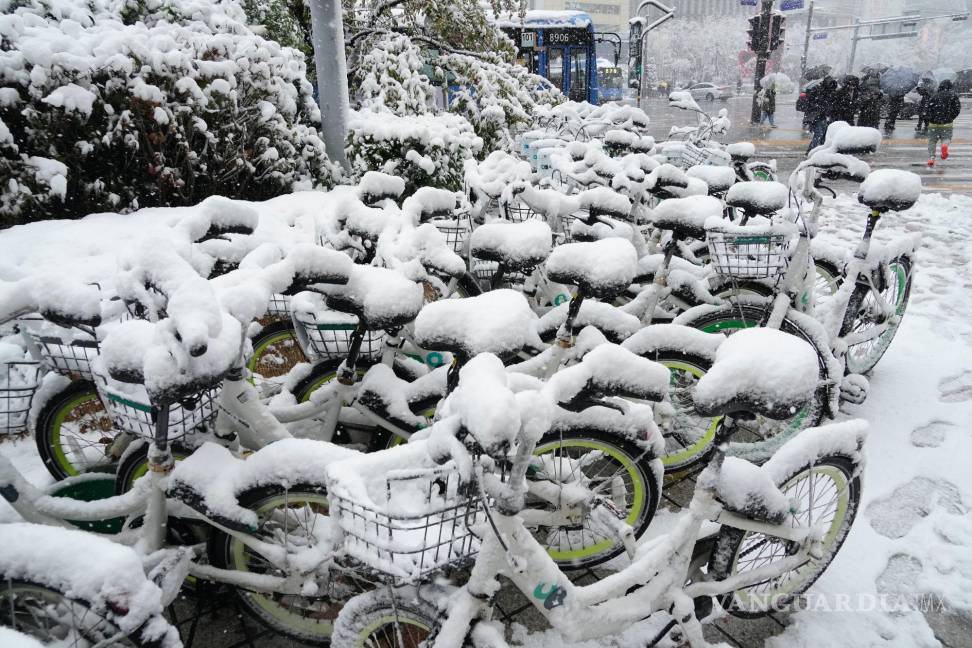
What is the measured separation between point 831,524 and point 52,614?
2621 mm

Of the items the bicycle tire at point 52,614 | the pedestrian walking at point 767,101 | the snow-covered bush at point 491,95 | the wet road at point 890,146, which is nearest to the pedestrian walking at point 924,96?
the wet road at point 890,146

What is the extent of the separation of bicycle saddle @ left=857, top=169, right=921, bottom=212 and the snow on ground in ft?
4.50

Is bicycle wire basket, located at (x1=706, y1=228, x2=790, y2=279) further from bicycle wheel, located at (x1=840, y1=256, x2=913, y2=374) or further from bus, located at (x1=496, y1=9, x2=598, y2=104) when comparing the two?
bus, located at (x1=496, y1=9, x2=598, y2=104)

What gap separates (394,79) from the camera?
24.7ft

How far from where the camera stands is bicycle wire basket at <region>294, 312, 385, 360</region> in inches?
99.0

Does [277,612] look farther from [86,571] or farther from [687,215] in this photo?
Result: [687,215]

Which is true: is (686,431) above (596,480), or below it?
below

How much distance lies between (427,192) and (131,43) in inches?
135

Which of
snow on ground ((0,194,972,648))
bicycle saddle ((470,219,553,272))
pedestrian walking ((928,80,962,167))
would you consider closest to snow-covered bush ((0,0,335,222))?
snow on ground ((0,194,972,648))

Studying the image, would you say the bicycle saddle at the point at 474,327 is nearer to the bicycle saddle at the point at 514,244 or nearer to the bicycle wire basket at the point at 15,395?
the bicycle saddle at the point at 514,244

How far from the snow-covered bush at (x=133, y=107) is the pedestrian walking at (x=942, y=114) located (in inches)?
486

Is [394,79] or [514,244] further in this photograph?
[394,79]

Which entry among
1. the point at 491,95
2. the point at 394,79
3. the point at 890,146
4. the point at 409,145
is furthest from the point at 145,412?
the point at 890,146

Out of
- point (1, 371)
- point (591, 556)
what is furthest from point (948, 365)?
point (1, 371)
